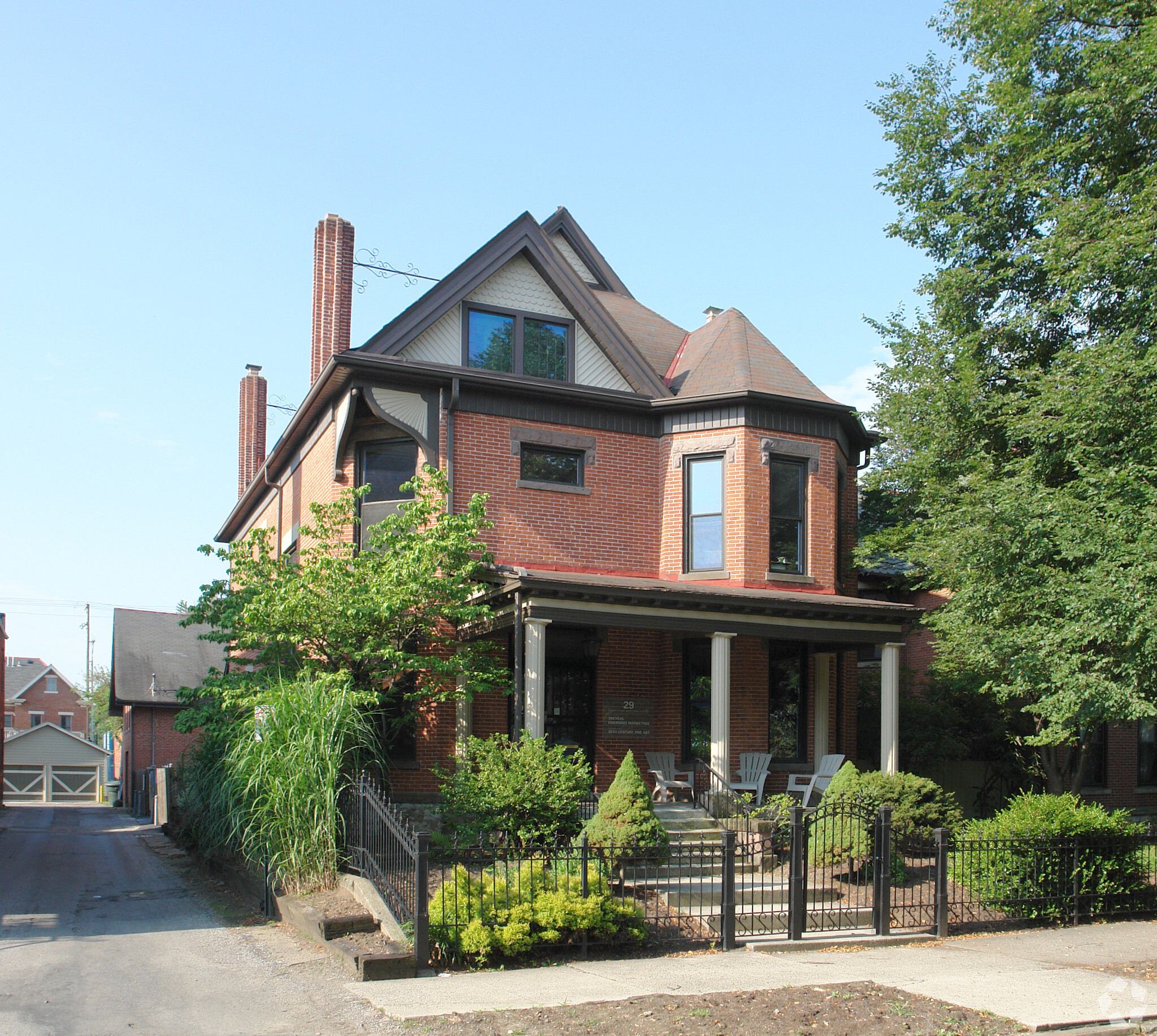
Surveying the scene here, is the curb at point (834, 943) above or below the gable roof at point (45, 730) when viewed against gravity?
above

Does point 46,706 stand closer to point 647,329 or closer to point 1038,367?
point 647,329

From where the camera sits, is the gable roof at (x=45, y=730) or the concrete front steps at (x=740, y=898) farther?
the gable roof at (x=45, y=730)

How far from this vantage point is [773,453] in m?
17.9

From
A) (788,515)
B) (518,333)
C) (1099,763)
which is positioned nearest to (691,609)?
(788,515)

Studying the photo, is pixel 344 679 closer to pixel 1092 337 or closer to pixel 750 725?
pixel 750 725

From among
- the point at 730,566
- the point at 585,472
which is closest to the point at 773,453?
the point at 730,566

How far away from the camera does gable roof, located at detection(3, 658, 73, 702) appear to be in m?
81.8

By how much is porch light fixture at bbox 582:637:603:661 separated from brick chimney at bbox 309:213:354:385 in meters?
6.33

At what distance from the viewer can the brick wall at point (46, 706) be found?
8069 centimetres

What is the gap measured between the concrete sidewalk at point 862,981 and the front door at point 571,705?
23.7ft

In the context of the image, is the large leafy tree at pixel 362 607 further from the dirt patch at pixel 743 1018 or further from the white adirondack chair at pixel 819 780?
the dirt patch at pixel 743 1018

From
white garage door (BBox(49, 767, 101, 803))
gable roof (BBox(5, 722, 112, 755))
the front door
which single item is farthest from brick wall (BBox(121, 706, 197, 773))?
the front door

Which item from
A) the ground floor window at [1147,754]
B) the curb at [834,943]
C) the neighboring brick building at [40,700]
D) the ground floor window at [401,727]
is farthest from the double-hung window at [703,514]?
the neighboring brick building at [40,700]

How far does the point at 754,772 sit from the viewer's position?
16641 millimetres
